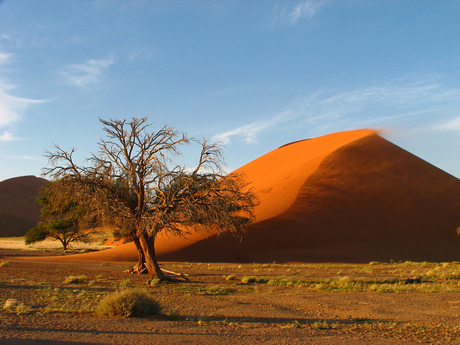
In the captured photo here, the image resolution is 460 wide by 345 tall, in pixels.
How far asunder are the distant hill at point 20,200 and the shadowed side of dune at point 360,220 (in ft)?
244

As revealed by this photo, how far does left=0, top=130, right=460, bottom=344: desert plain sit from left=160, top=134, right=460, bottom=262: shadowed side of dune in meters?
0.12

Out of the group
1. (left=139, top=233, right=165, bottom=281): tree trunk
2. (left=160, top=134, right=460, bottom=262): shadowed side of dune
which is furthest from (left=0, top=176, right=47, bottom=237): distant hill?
(left=139, top=233, right=165, bottom=281): tree trunk

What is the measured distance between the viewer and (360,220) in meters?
35.8

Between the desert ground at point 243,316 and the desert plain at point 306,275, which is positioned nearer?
the desert ground at point 243,316

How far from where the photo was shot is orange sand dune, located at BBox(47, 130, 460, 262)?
105 feet

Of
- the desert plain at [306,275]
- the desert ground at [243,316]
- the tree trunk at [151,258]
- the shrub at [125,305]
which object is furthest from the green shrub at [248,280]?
the shrub at [125,305]

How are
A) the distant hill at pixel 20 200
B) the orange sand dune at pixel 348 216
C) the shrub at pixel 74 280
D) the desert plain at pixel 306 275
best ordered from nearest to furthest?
1. the desert plain at pixel 306 275
2. the shrub at pixel 74 280
3. the orange sand dune at pixel 348 216
4. the distant hill at pixel 20 200

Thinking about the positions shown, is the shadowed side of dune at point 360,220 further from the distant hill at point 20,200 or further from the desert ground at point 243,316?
the distant hill at point 20,200

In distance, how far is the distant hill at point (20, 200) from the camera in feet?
310

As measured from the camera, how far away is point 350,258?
30.6 meters

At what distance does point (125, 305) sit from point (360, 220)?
31.2m

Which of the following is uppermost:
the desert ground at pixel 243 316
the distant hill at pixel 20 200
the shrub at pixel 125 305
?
the distant hill at pixel 20 200

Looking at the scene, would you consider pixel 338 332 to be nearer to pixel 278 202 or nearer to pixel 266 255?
pixel 266 255

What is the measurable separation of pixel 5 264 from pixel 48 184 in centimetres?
900
